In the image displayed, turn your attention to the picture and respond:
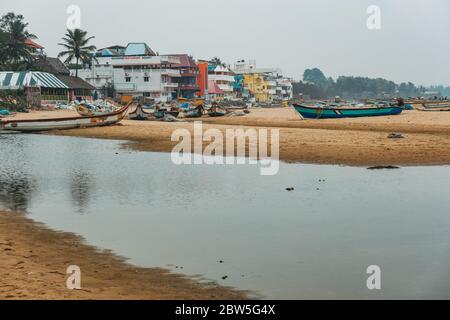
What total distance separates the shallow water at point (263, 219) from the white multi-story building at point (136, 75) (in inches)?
3136

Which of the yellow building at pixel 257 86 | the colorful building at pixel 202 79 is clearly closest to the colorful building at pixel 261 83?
the yellow building at pixel 257 86

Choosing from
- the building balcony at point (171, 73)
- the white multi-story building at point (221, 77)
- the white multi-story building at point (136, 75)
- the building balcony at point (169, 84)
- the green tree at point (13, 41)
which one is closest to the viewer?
the green tree at point (13, 41)

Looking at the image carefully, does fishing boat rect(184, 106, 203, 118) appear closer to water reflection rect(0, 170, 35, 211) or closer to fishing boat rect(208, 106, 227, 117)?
fishing boat rect(208, 106, 227, 117)

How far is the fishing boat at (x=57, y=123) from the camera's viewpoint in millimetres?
46375

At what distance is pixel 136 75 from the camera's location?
105 m

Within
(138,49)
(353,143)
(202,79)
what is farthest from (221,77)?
(353,143)

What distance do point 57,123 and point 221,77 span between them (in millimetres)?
90336

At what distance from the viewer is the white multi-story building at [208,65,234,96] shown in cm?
13312

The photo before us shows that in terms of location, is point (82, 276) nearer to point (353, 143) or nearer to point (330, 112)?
point (353, 143)

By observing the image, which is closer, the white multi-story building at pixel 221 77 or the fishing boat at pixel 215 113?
the fishing boat at pixel 215 113

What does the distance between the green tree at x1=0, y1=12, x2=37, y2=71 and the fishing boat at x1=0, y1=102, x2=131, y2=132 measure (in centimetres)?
4353

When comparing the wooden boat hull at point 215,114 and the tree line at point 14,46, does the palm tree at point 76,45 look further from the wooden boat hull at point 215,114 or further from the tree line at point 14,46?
the wooden boat hull at point 215,114

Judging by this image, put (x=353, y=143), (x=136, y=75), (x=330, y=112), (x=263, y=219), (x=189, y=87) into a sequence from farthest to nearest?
(x=189, y=87)
(x=136, y=75)
(x=330, y=112)
(x=353, y=143)
(x=263, y=219)

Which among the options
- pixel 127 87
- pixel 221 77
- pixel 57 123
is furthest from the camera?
pixel 221 77
